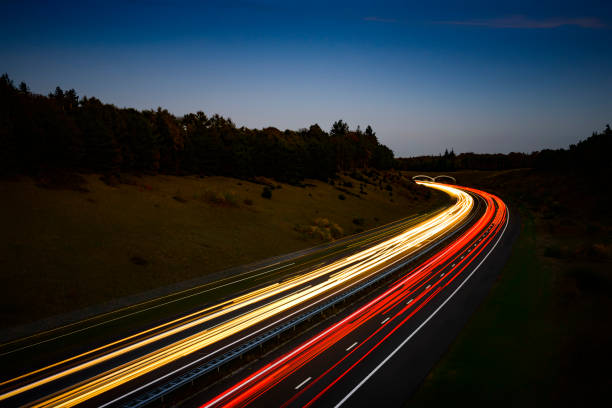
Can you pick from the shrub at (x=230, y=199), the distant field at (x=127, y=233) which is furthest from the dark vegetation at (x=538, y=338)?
the shrub at (x=230, y=199)

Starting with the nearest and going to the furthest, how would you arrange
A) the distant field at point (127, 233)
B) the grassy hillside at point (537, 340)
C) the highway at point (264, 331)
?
the highway at point (264, 331) → the grassy hillside at point (537, 340) → the distant field at point (127, 233)

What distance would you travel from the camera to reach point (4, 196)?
34406 mm

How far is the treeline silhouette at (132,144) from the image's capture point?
4225cm

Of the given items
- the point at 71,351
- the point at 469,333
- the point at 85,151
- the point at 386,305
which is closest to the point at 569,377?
the point at 469,333

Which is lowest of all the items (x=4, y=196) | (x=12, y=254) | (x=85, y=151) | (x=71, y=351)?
(x=71, y=351)

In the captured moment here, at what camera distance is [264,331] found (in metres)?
17.7

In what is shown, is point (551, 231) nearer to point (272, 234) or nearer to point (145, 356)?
point (272, 234)

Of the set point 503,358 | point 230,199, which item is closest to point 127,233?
point 230,199

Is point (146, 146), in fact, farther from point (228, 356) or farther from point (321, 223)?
point (228, 356)

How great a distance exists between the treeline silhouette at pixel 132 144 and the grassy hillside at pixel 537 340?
49869 mm

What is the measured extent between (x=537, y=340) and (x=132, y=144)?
5983cm

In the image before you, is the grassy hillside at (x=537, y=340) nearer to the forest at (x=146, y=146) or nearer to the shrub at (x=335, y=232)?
the shrub at (x=335, y=232)

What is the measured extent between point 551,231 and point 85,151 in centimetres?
6879

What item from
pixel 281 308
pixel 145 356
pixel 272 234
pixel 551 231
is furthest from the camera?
pixel 551 231
